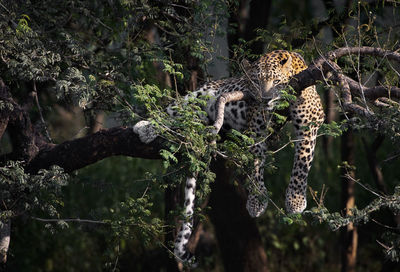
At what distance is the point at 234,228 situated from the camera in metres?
9.46

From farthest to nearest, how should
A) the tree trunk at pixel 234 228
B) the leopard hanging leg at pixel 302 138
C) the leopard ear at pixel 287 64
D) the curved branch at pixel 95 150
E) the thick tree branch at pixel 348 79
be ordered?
the tree trunk at pixel 234 228 < the leopard hanging leg at pixel 302 138 < the leopard ear at pixel 287 64 < the curved branch at pixel 95 150 < the thick tree branch at pixel 348 79

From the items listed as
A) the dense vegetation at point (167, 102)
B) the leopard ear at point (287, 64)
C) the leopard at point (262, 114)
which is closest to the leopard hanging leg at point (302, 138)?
the leopard at point (262, 114)

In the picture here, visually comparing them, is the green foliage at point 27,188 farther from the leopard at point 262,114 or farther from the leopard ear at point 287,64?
the leopard ear at point 287,64

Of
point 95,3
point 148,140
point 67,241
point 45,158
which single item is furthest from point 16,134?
point 67,241

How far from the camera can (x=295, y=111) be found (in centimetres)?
668

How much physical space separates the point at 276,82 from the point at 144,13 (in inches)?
60.3

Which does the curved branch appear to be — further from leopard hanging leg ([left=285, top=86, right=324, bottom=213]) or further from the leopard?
leopard hanging leg ([left=285, top=86, right=324, bottom=213])

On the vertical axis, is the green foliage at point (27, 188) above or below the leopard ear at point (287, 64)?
below

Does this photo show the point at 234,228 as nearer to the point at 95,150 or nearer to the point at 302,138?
the point at 302,138

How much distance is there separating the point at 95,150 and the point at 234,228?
11.4 ft

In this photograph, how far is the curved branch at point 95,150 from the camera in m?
6.43

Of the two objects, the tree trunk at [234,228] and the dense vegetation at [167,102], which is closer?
the dense vegetation at [167,102]

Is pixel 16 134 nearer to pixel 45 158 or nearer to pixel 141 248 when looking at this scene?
pixel 45 158

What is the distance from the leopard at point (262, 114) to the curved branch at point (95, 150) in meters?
0.11
